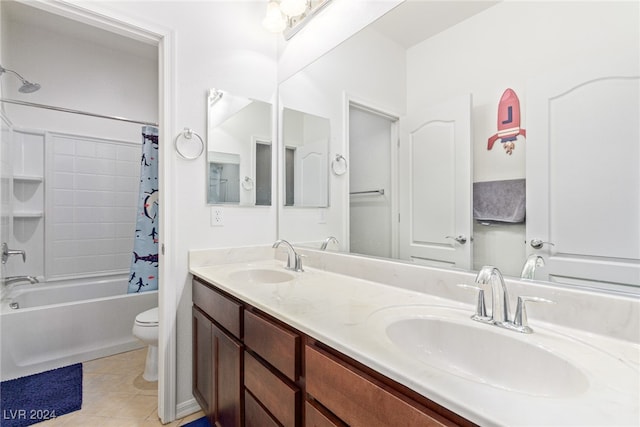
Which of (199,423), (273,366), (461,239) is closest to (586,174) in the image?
(461,239)

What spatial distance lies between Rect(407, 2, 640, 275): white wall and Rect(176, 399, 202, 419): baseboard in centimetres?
165

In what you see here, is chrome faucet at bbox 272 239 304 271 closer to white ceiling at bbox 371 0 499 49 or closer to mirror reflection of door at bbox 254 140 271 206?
mirror reflection of door at bbox 254 140 271 206

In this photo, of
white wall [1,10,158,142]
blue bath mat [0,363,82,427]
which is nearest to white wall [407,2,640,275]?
blue bath mat [0,363,82,427]

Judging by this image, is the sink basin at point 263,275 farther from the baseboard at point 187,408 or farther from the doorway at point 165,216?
the baseboard at point 187,408

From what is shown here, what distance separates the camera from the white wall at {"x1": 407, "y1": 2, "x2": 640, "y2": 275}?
0.78m

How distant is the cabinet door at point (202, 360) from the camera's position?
1.44 m

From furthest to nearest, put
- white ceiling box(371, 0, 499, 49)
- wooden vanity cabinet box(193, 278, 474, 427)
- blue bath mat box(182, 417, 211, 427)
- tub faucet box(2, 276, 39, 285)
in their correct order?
tub faucet box(2, 276, 39, 285) < blue bath mat box(182, 417, 211, 427) < white ceiling box(371, 0, 499, 49) < wooden vanity cabinet box(193, 278, 474, 427)

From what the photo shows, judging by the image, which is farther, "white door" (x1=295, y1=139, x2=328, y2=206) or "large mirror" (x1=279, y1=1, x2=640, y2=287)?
"white door" (x1=295, y1=139, x2=328, y2=206)

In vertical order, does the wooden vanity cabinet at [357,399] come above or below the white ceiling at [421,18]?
below

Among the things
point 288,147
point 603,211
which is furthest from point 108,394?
point 603,211

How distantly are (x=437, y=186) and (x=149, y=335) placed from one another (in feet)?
6.22

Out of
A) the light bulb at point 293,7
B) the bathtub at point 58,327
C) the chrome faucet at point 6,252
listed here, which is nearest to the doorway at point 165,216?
the light bulb at point 293,7

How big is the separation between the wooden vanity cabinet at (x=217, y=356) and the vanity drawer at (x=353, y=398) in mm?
482

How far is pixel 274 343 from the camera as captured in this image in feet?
3.09
